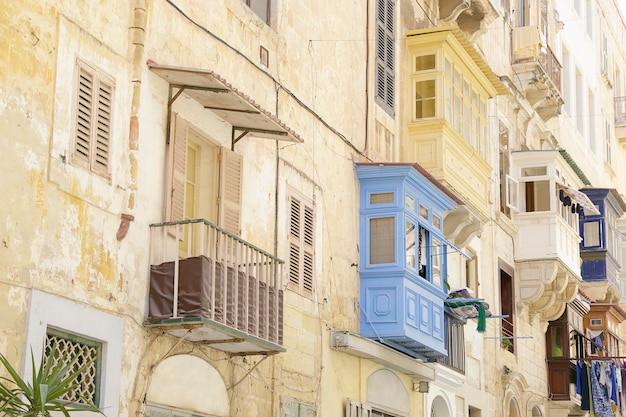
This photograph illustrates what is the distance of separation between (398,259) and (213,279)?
18.3 ft

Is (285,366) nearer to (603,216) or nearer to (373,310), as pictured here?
(373,310)

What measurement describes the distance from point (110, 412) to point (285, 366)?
3.88 m

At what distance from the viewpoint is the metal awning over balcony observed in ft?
41.4

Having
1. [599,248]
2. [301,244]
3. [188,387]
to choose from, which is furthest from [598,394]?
[188,387]

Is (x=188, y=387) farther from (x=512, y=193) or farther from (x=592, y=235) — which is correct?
(x=592, y=235)

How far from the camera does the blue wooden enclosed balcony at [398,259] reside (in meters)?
17.3

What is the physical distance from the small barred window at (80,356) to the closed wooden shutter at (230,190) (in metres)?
2.87

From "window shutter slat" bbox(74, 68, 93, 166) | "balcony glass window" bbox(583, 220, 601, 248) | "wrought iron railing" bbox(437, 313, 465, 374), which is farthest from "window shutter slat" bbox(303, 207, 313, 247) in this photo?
"balcony glass window" bbox(583, 220, 601, 248)

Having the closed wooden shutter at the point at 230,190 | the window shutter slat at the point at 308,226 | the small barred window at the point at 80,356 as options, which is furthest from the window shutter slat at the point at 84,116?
the window shutter slat at the point at 308,226

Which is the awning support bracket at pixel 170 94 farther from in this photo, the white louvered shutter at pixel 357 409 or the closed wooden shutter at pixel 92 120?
the white louvered shutter at pixel 357 409

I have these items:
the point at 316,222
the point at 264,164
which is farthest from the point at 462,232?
the point at 264,164

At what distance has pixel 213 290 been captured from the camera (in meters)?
12.2

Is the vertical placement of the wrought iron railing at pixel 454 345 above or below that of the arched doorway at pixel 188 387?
above

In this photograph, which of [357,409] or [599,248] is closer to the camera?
[357,409]
